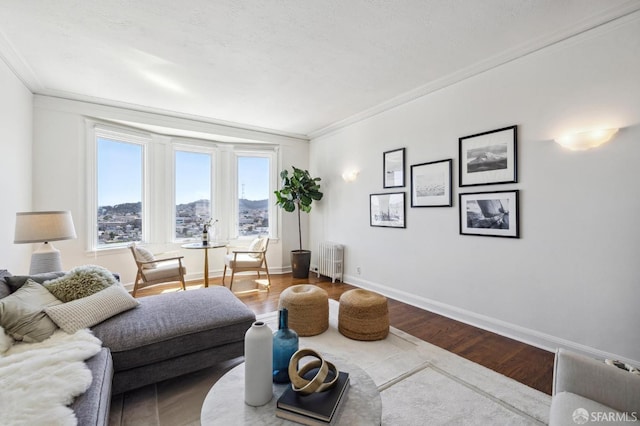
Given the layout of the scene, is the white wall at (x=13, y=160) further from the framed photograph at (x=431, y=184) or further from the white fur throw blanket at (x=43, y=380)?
the framed photograph at (x=431, y=184)

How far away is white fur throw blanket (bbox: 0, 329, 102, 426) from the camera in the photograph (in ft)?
3.46

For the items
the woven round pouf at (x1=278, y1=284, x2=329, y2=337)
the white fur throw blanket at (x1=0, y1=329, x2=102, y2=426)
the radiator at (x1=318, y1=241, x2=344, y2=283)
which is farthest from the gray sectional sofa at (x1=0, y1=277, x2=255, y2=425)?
the radiator at (x1=318, y1=241, x2=344, y2=283)

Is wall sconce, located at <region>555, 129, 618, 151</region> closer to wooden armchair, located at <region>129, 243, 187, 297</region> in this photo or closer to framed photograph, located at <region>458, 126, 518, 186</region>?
framed photograph, located at <region>458, 126, 518, 186</region>

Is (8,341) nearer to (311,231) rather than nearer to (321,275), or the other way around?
(321,275)

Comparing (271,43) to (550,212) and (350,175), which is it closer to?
(350,175)

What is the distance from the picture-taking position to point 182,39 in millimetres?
2516

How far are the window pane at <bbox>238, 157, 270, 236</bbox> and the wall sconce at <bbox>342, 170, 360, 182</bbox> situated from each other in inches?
70.4

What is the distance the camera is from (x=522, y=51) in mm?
2660

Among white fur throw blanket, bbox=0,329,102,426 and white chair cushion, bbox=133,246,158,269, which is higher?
white chair cushion, bbox=133,246,158,269

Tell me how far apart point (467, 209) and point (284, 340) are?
8.44 ft

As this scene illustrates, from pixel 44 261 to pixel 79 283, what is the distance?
1.10 meters

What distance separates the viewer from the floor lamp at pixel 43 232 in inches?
101

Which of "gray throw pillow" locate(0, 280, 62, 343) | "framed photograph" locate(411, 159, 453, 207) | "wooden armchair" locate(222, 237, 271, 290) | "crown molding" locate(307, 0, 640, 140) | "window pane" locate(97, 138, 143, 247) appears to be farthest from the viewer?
"wooden armchair" locate(222, 237, 271, 290)

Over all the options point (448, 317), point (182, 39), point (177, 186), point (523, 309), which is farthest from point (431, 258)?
point (177, 186)
